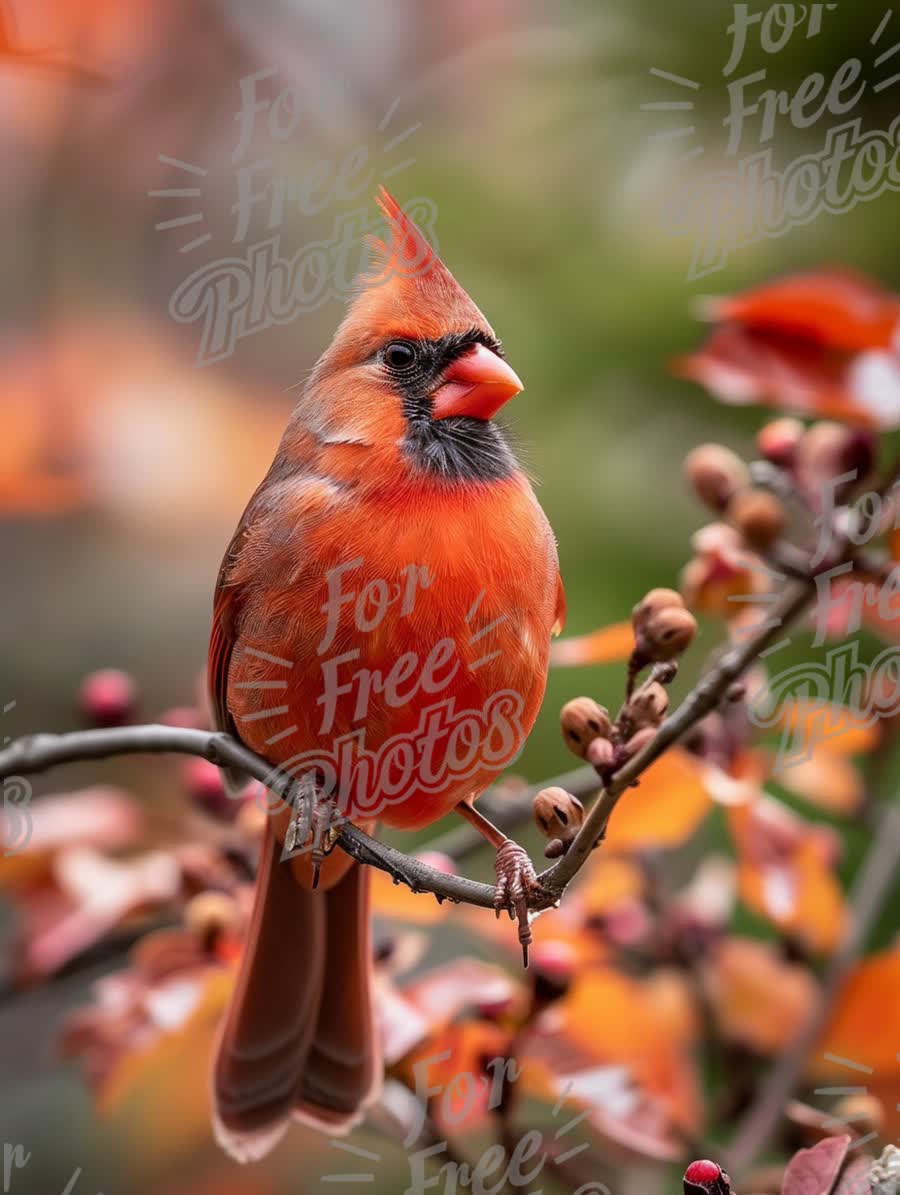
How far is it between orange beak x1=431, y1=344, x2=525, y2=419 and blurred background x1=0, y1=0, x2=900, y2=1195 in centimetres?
135

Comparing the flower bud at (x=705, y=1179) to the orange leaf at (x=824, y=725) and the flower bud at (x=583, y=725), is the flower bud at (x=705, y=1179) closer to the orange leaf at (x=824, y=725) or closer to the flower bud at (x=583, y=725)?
the flower bud at (x=583, y=725)

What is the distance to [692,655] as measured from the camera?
2258 millimetres

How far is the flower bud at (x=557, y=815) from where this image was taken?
83 centimetres

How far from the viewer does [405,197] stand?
7.61 ft

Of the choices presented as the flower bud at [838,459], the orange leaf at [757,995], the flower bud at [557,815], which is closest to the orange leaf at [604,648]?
the flower bud at [838,459]

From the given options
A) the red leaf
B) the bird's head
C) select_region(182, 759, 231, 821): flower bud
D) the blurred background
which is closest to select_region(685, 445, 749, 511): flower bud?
the bird's head

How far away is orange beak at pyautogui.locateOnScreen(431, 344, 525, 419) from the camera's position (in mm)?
952

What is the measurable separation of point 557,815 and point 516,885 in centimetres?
11

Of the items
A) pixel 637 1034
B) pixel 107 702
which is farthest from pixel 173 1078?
pixel 637 1034

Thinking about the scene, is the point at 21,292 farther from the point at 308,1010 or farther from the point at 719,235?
the point at 308,1010

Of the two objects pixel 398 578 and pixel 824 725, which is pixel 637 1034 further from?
pixel 398 578

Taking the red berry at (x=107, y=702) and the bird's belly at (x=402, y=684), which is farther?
the red berry at (x=107, y=702)

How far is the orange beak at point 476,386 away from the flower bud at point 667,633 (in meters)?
0.21

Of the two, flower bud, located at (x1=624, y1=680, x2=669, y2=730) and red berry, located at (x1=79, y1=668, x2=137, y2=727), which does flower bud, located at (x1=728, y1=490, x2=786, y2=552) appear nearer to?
flower bud, located at (x1=624, y1=680, x2=669, y2=730)
